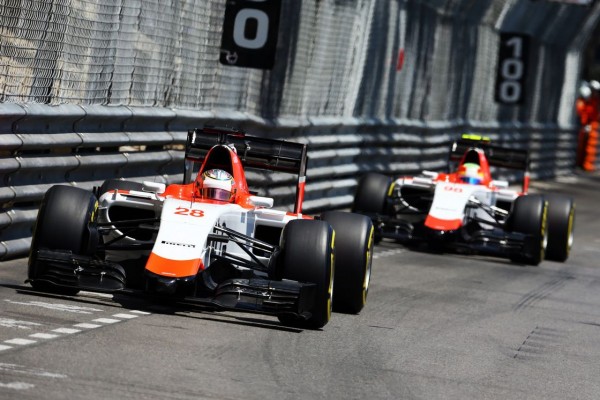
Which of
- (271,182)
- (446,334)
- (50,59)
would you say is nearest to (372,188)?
(271,182)

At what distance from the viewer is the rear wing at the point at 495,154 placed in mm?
17562

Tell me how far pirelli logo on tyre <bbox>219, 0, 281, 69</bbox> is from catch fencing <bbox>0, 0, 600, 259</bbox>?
0.38 feet

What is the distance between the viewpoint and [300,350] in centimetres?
855

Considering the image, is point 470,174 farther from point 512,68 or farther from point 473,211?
point 512,68

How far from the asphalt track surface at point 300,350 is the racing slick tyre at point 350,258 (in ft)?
0.50

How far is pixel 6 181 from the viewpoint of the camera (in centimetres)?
1147

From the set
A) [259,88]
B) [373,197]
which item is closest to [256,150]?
[373,197]

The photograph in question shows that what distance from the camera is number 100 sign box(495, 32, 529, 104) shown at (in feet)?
91.8

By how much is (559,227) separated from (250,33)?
4.49 m

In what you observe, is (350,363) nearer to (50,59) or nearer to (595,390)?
(595,390)

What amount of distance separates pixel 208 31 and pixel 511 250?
4100mm

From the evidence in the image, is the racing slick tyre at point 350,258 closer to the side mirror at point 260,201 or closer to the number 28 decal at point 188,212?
the side mirror at point 260,201

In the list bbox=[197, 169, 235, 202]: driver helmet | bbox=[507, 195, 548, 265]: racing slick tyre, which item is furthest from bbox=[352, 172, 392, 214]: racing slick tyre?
bbox=[197, 169, 235, 202]: driver helmet

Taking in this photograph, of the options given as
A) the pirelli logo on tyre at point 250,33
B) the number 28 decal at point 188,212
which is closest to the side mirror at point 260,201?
the number 28 decal at point 188,212
